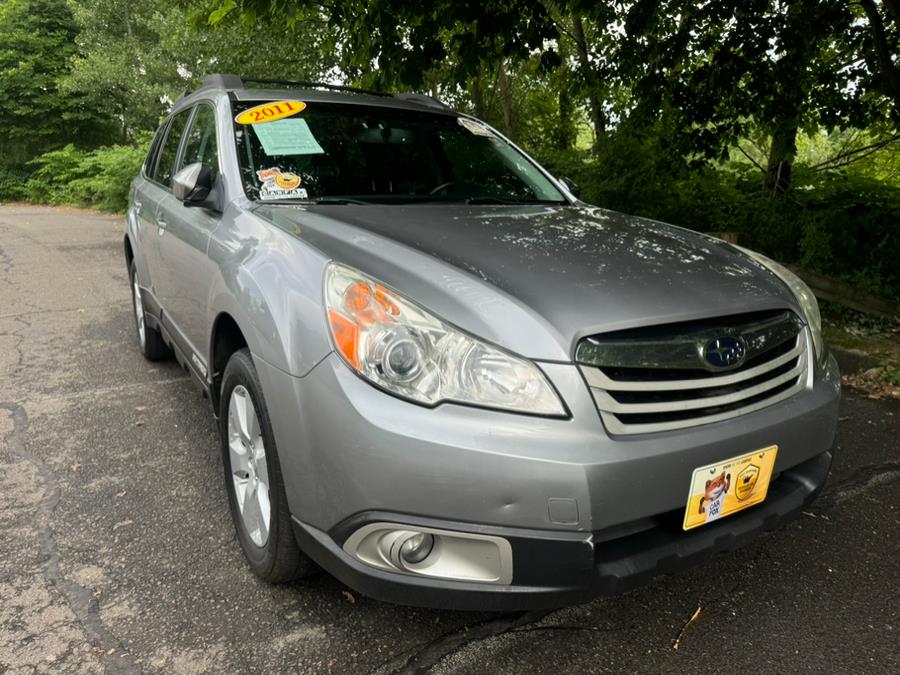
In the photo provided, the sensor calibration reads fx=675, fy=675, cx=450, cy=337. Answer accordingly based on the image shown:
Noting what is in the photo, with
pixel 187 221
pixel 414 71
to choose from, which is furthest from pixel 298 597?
pixel 414 71

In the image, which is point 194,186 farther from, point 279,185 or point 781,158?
point 781,158

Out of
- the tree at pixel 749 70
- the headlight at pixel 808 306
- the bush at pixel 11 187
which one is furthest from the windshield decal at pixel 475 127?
the bush at pixel 11 187

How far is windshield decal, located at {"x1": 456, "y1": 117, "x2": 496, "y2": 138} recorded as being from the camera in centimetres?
352

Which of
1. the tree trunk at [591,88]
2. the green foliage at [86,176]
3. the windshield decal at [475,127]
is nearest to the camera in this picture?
the windshield decal at [475,127]

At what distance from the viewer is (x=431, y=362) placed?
1.65m

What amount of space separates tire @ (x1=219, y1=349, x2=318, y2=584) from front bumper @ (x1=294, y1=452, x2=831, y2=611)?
0.16 m

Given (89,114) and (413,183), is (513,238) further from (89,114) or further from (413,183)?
(89,114)

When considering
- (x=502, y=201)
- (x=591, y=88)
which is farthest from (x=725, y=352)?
(x=591, y=88)

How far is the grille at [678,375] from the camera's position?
1.68 metres

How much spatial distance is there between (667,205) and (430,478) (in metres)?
5.96

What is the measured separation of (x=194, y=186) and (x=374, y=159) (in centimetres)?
78

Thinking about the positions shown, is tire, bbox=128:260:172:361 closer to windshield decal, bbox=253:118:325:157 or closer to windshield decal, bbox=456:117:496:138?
windshield decal, bbox=253:118:325:157

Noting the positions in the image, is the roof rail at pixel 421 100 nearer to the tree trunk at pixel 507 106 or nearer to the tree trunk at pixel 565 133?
the tree trunk at pixel 507 106

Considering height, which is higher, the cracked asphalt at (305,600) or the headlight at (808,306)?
the headlight at (808,306)
